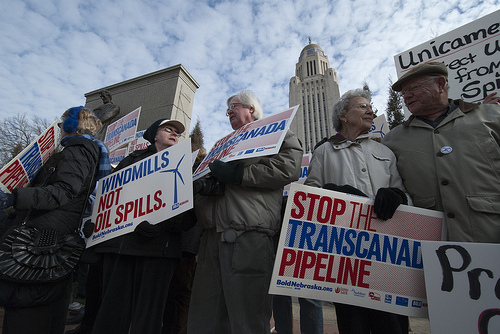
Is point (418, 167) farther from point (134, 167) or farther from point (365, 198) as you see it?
point (134, 167)

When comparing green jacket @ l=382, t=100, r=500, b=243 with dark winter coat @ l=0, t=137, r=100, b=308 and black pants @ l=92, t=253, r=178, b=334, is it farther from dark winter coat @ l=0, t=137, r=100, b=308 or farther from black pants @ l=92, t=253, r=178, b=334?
dark winter coat @ l=0, t=137, r=100, b=308

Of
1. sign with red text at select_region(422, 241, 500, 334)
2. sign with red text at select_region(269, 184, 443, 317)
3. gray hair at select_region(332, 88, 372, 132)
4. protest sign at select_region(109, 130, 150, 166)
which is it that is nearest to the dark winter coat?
sign with red text at select_region(269, 184, 443, 317)

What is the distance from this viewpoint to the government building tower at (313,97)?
5447cm

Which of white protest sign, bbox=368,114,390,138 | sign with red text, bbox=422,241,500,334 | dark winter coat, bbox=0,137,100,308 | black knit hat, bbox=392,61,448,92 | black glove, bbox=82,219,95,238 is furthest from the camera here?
white protest sign, bbox=368,114,390,138

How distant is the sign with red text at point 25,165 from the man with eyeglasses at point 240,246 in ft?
4.92

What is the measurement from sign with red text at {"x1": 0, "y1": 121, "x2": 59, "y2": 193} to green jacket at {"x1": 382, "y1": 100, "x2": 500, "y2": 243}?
9.31ft

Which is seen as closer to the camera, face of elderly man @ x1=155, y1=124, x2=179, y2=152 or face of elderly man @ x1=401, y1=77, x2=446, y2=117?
face of elderly man @ x1=401, y1=77, x2=446, y2=117

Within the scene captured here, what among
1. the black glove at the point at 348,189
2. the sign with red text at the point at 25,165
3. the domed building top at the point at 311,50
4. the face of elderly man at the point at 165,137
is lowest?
the black glove at the point at 348,189

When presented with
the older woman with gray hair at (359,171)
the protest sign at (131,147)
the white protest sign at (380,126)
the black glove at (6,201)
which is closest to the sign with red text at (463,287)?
the older woman with gray hair at (359,171)

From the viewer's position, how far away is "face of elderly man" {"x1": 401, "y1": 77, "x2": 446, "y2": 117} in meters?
1.79

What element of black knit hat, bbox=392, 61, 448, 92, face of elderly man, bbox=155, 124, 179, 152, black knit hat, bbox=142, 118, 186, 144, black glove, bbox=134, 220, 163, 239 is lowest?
black glove, bbox=134, 220, 163, 239

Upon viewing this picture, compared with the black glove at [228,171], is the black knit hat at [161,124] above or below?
above

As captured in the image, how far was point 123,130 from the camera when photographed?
4.64 meters

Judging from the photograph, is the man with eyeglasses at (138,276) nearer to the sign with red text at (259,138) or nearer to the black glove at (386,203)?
the sign with red text at (259,138)
